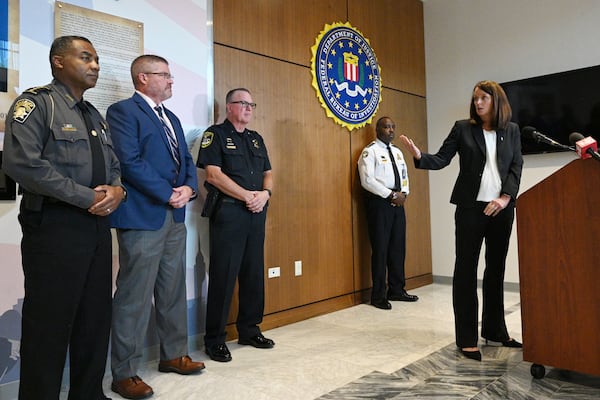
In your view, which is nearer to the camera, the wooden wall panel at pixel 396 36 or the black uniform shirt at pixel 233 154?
the black uniform shirt at pixel 233 154

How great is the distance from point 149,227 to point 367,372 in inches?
52.0

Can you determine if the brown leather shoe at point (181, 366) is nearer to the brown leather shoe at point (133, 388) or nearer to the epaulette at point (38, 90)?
the brown leather shoe at point (133, 388)

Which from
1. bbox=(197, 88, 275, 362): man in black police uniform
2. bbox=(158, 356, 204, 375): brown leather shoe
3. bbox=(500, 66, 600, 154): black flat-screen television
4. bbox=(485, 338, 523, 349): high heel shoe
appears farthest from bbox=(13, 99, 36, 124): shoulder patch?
bbox=(500, 66, 600, 154): black flat-screen television

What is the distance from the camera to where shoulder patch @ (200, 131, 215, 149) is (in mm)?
2787

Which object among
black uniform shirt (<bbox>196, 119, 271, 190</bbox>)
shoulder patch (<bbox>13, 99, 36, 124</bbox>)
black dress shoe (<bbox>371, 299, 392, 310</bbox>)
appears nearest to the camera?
shoulder patch (<bbox>13, 99, 36, 124</bbox>)

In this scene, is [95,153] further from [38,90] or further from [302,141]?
[302,141]

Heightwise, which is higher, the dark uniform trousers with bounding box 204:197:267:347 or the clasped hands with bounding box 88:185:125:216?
the clasped hands with bounding box 88:185:125:216

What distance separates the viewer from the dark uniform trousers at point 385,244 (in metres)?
4.04

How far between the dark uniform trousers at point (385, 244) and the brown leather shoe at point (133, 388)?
2304 mm

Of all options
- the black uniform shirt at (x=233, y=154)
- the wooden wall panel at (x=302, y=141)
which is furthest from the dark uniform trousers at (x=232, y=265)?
the wooden wall panel at (x=302, y=141)

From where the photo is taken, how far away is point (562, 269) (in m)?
2.11

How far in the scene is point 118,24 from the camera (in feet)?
8.50

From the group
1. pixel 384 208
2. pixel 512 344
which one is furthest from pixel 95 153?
pixel 384 208

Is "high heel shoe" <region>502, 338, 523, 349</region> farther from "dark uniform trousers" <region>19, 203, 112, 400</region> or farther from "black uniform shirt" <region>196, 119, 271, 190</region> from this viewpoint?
"dark uniform trousers" <region>19, 203, 112, 400</region>
